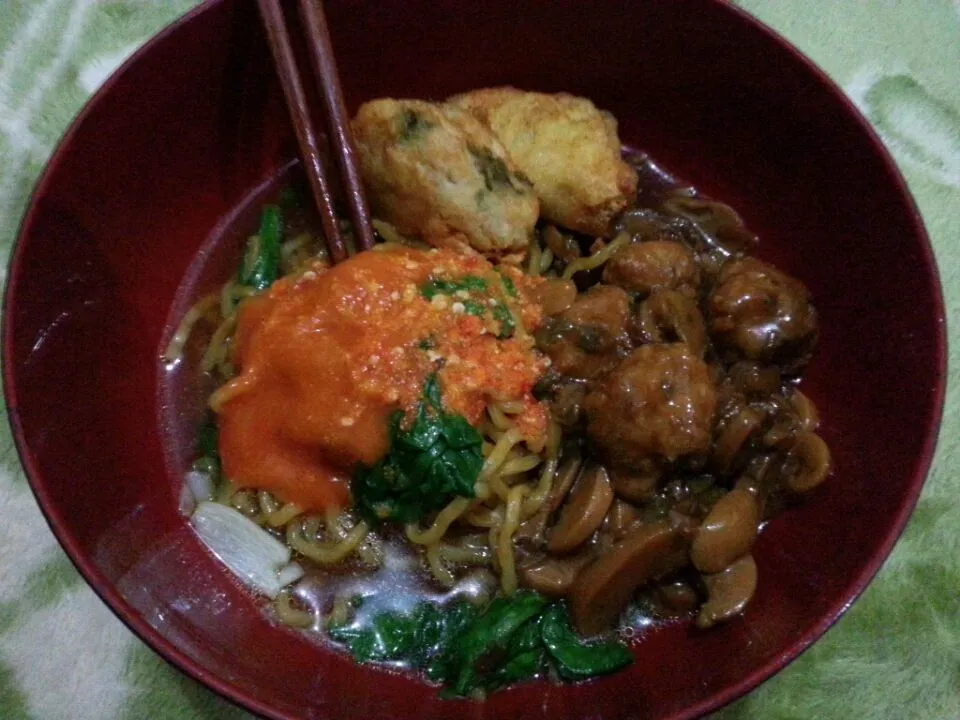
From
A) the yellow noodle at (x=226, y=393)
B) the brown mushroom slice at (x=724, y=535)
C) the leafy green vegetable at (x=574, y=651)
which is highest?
the brown mushroom slice at (x=724, y=535)

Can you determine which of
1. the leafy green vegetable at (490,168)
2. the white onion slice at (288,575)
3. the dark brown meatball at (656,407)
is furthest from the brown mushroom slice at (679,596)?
the leafy green vegetable at (490,168)

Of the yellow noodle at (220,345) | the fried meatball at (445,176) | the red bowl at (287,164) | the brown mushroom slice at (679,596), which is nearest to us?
the red bowl at (287,164)

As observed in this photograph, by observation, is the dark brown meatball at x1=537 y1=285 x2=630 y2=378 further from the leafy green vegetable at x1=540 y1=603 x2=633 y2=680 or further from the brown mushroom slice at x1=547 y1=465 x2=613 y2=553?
the leafy green vegetable at x1=540 y1=603 x2=633 y2=680

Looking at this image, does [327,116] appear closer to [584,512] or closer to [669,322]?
[669,322]

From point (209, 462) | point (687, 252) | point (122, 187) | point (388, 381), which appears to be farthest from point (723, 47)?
point (209, 462)

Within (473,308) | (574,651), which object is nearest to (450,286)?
(473,308)

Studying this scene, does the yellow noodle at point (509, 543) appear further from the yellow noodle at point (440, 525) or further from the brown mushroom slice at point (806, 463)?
the brown mushroom slice at point (806, 463)
